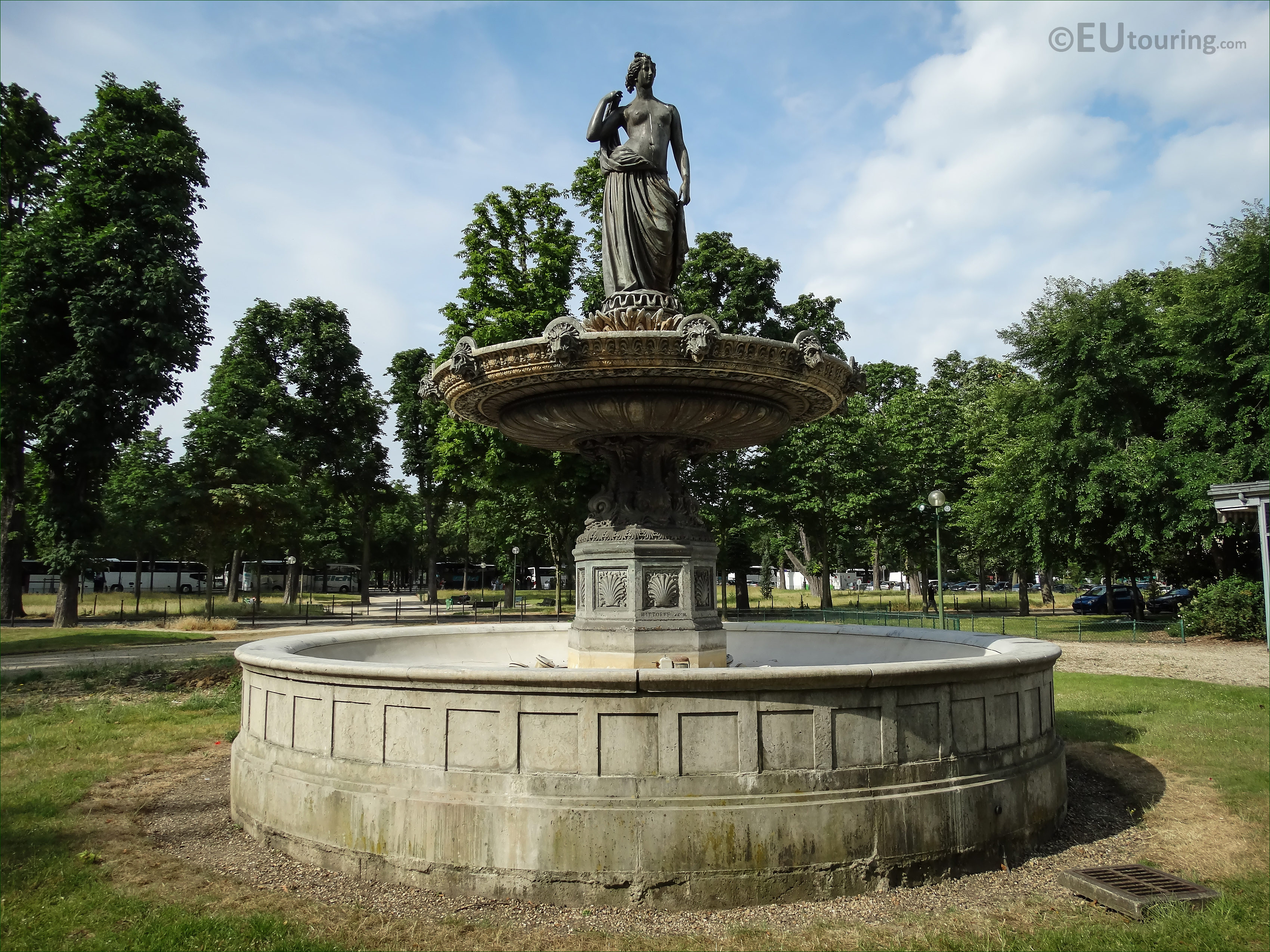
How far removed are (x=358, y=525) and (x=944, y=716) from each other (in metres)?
70.8

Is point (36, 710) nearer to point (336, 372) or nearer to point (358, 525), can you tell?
point (336, 372)

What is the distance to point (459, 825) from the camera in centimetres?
547

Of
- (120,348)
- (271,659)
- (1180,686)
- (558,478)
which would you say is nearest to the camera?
(271,659)

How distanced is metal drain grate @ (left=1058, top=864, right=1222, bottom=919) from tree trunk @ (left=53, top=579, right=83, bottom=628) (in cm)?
3111

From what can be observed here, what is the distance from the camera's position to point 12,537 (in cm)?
2938

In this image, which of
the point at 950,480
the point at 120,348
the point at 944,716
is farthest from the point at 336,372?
the point at 944,716

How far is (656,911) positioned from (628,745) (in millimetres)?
1018

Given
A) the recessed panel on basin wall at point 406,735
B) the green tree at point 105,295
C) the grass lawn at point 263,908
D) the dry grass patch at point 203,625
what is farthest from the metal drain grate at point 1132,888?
the dry grass patch at point 203,625

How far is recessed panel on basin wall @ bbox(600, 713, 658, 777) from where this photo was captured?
17.8 feet

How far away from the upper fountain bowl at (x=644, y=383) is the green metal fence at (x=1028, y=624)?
16175mm

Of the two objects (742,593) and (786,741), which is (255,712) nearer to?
(786,741)

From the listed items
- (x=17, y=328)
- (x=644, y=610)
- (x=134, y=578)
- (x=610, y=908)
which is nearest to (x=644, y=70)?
(x=644, y=610)

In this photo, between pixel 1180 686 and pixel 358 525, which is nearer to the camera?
pixel 1180 686

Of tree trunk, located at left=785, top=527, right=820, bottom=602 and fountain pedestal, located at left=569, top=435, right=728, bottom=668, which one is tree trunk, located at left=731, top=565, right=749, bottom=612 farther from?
fountain pedestal, located at left=569, top=435, right=728, bottom=668
